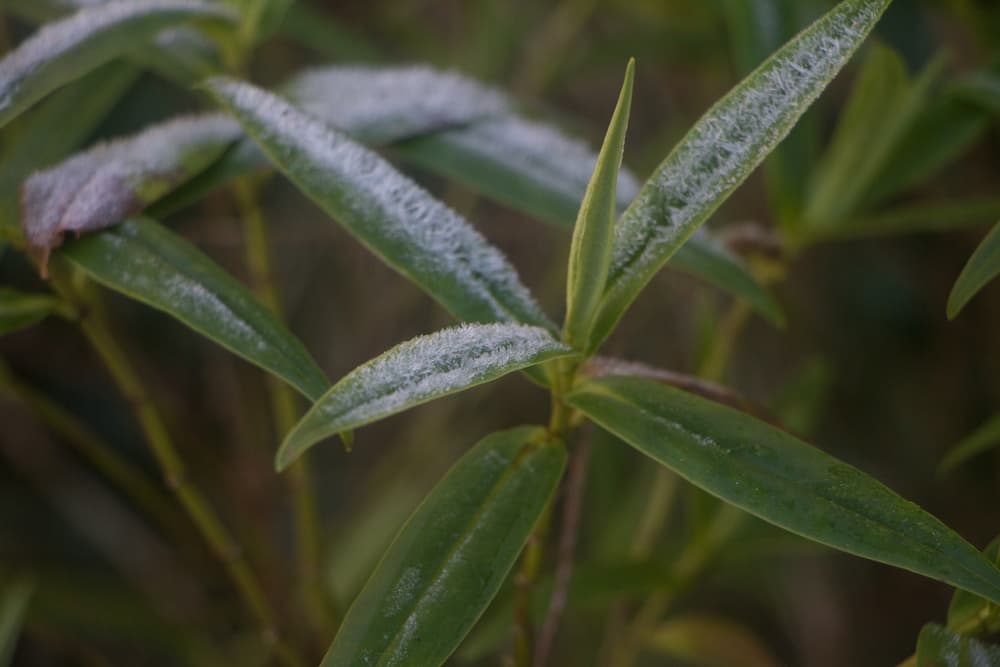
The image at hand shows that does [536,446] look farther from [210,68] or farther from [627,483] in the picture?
[627,483]

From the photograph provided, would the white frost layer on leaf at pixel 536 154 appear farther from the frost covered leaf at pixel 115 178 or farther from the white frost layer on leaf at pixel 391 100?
the frost covered leaf at pixel 115 178

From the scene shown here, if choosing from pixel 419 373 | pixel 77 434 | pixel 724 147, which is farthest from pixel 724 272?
pixel 77 434

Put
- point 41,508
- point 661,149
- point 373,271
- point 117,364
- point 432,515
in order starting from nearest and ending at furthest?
point 432,515 < point 117,364 < point 661,149 < point 41,508 < point 373,271

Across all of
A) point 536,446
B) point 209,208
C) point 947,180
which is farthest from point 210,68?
point 947,180

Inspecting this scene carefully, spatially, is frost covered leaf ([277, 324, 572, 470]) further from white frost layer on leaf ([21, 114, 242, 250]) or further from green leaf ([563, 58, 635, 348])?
white frost layer on leaf ([21, 114, 242, 250])

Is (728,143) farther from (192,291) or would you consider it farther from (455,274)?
(192,291)

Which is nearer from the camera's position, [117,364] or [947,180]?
[117,364]

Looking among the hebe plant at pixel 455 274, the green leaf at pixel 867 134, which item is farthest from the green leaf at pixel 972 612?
the green leaf at pixel 867 134
